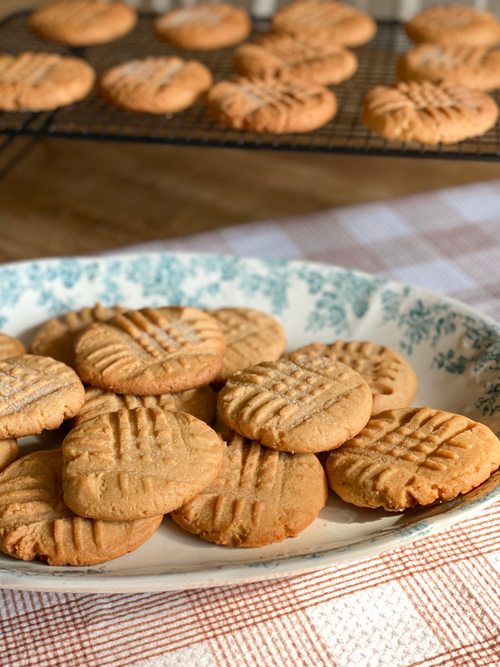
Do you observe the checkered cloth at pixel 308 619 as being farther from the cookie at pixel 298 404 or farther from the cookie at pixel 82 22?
the cookie at pixel 82 22

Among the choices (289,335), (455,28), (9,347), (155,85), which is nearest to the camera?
(9,347)

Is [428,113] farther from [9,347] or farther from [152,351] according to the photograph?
[9,347]

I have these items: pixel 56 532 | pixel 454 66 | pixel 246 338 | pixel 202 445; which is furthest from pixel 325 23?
pixel 56 532

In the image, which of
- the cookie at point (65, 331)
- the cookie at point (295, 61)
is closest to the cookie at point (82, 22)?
the cookie at point (295, 61)

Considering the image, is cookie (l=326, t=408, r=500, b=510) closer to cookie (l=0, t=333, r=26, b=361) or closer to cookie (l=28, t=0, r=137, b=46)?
cookie (l=0, t=333, r=26, b=361)

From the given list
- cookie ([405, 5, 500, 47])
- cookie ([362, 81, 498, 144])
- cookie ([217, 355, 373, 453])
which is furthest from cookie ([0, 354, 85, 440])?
cookie ([405, 5, 500, 47])

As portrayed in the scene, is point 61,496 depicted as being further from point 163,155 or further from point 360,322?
point 163,155
